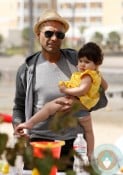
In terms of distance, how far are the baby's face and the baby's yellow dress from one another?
25mm

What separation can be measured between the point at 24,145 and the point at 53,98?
81.3 inches

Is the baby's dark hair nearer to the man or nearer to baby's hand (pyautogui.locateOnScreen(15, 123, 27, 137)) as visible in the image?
the man

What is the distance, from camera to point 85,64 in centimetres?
327

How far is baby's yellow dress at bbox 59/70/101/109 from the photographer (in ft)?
10.7

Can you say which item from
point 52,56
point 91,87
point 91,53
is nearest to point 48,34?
point 52,56

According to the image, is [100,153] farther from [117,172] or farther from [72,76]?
[72,76]

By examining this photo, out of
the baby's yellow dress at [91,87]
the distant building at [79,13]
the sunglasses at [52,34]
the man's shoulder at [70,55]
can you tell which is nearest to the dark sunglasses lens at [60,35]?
the sunglasses at [52,34]

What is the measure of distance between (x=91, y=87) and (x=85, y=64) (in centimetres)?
13

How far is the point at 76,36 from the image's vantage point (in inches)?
2504

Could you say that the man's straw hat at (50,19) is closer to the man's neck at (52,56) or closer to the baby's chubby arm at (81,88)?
the man's neck at (52,56)

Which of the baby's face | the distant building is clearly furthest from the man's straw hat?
the distant building

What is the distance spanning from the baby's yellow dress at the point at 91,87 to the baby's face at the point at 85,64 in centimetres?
3

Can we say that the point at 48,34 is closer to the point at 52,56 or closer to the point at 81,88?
the point at 52,56

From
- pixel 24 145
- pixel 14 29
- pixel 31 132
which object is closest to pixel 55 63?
pixel 31 132
